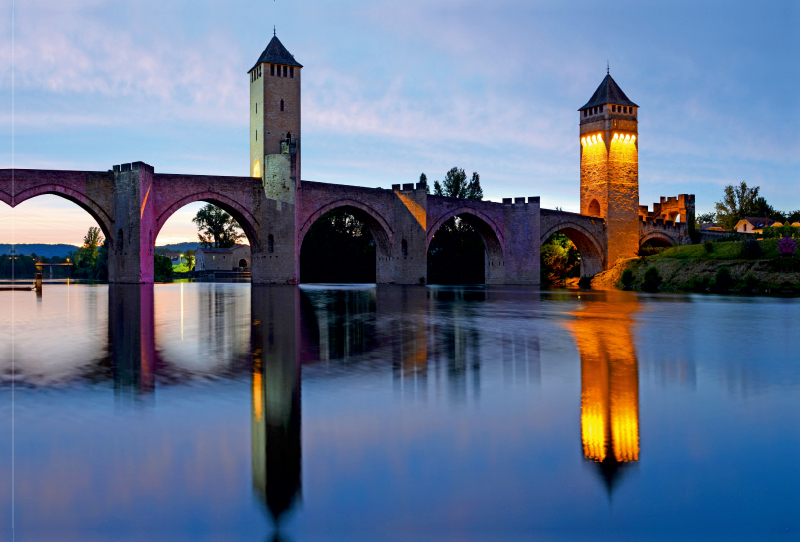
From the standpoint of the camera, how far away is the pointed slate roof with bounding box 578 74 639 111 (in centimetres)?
5103

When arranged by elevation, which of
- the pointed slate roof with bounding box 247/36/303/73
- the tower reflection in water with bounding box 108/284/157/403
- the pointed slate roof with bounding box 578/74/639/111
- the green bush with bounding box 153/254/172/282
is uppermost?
the pointed slate roof with bounding box 578/74/639/111

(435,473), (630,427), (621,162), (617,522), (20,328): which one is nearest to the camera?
(617,522)

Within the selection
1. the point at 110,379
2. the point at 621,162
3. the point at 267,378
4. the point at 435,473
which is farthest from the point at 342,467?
the point at 621,162

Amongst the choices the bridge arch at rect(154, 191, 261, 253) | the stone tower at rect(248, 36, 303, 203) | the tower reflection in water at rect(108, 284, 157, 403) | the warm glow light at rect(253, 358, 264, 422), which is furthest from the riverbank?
the warm glow light at rect(253, 358, 264, 422)

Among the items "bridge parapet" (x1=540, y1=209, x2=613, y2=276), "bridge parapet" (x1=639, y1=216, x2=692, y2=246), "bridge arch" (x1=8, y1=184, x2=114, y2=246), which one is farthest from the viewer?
"bridge parapet" (x1=639, y1=216, x2=692, y2=246)

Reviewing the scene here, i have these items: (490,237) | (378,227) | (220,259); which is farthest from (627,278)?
(220,259)

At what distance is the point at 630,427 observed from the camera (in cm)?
449

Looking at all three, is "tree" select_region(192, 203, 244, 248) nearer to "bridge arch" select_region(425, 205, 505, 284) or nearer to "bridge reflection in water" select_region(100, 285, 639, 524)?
"bridge arch" select_region(425, 205, 505, 284)

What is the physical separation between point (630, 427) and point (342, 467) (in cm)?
205

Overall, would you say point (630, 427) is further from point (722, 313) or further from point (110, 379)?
point (722, 313)

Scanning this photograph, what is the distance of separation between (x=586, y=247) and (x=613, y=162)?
675cm

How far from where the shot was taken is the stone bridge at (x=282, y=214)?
101 feet

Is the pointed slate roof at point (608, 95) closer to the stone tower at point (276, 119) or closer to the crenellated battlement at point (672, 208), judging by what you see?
the crenellated battlement at point (672, 208)

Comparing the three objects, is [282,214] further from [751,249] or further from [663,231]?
[663,231]
